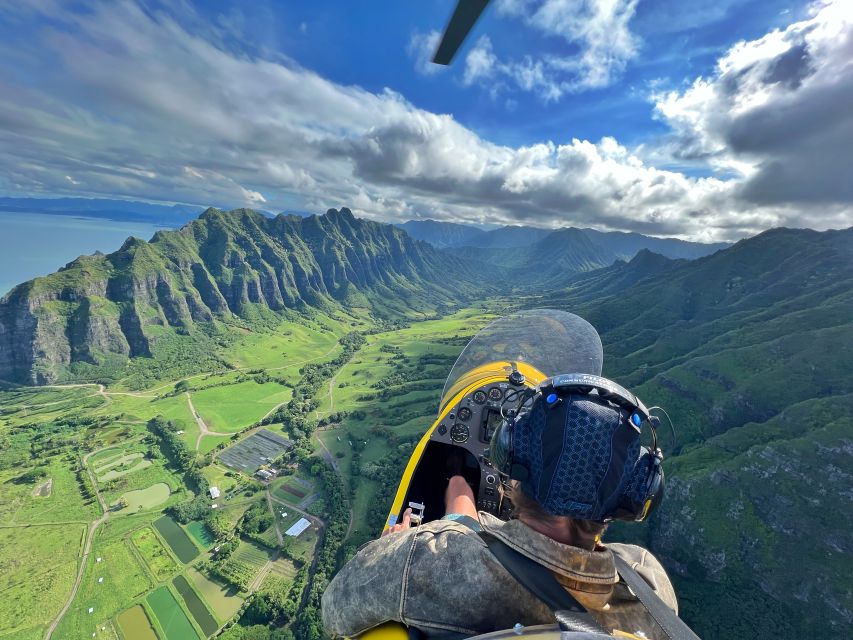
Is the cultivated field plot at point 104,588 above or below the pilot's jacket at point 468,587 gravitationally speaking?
below

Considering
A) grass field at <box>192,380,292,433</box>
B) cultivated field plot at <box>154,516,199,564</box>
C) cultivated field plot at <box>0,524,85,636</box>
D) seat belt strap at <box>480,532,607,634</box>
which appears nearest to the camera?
seat belt strap at <box>480,532,607,634</box>

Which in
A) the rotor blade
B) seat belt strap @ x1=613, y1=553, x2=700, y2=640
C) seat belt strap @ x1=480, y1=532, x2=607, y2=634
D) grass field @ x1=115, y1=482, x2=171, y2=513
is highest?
the rotor blade

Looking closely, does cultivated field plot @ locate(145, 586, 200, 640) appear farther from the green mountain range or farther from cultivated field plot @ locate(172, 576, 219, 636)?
the green mountain range

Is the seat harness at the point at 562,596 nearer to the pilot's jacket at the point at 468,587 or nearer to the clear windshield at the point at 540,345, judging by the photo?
the pilot's jacket at the point at 468,587

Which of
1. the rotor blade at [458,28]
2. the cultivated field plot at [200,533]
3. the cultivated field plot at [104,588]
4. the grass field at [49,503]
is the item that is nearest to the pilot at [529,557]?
the rotor blade at [458,28]

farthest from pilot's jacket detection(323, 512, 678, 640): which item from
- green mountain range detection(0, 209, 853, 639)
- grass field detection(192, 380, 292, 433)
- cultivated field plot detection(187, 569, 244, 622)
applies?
grass field detection(192, 380, 292, 433)

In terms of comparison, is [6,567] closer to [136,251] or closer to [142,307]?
[142,307]

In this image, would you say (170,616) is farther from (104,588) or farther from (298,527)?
(298,527)
